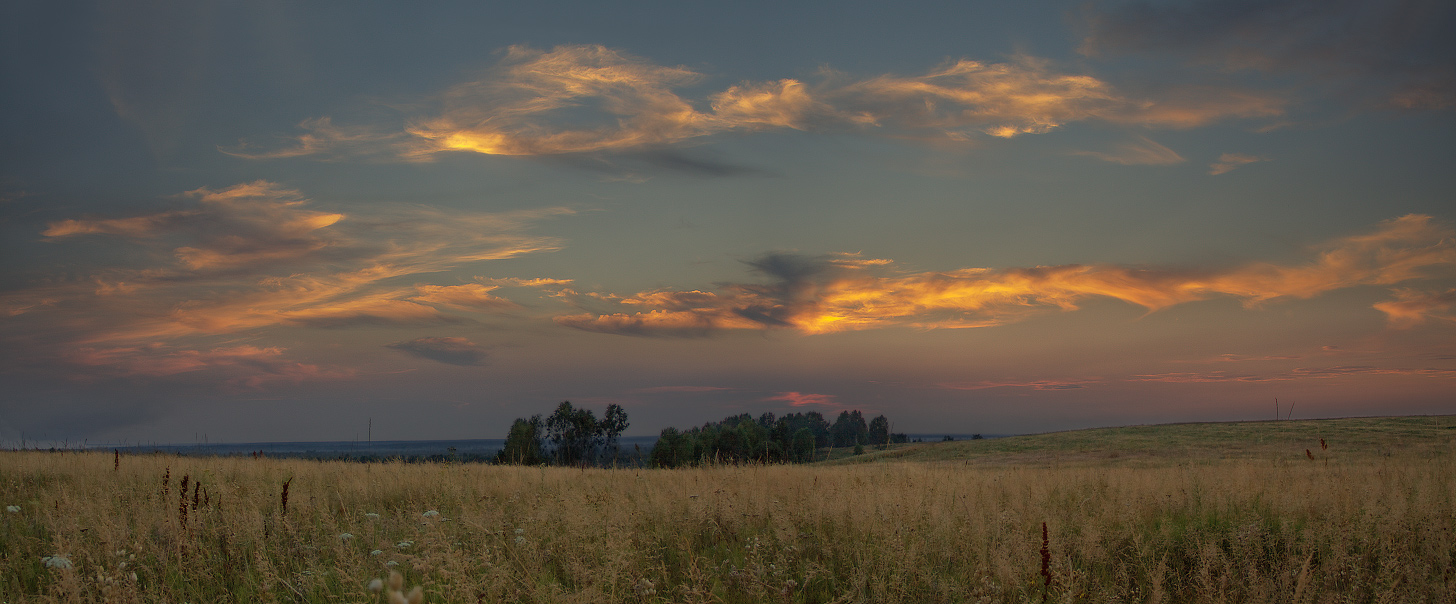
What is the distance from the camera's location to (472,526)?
8633mm

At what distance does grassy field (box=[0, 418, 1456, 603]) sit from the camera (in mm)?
6641

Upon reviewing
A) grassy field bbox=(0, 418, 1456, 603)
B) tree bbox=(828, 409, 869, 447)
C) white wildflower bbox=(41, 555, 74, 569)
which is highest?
white wildflower bbox=(41, 555, 74, 569)

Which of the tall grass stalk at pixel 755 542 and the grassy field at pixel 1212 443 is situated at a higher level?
the tall grass stalk at pixel 755 542

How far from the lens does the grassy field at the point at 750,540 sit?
21.8 ft

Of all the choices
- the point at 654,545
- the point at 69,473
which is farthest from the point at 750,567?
the point at 69,473

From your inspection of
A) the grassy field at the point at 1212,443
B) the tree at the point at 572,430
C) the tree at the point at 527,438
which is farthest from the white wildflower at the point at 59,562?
the tree at the point at 572,430

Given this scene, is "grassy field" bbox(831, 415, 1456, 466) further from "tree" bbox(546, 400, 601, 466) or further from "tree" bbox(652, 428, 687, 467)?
"tree" bbox(546, 400, 601, 466)

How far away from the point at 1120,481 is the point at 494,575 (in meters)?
11.7

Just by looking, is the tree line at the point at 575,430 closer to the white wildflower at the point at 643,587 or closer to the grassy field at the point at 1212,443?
the grassy field at the point at 1212,443

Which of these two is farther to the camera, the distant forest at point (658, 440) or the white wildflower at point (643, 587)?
the distant forest at point (658, 440)

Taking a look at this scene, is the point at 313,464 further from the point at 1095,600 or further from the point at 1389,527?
the point at 1389,527

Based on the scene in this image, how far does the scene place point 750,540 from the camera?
8156mm

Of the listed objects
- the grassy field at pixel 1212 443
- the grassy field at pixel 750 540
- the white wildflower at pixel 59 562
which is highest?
the white wildflower at pixel 59 562

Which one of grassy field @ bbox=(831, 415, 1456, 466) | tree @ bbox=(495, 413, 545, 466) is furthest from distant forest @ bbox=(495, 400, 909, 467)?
grassy field @ bbox=(831, 415, 1456, 466)
